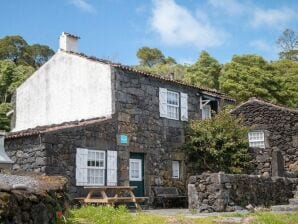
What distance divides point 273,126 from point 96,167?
13.0 m

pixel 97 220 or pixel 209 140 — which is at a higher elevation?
pixel 209 140

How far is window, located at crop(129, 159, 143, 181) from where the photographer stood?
784 inches

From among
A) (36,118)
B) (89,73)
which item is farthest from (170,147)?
(36,118)

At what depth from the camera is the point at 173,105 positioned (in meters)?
22.2

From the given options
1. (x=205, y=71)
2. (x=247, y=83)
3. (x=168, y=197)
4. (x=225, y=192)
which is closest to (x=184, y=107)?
(x=168, y=197)

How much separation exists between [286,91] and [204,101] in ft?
77.6

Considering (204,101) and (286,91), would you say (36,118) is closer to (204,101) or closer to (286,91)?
(204,101)

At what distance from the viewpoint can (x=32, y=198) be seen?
21.8 feet

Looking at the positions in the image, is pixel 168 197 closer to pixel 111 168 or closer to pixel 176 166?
pixel 176 166

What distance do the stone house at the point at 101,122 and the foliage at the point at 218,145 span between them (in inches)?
24.8

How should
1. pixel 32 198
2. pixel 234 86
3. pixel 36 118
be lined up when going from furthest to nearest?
pixel 234 86 < pixel 36 118 < pixel 32 198

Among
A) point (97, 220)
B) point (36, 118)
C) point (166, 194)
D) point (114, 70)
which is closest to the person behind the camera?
point (97, 220)

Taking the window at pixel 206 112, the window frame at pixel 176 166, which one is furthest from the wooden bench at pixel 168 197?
the window at pixel 206 112

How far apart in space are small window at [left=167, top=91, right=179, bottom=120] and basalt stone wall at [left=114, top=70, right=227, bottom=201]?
245mm
